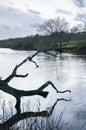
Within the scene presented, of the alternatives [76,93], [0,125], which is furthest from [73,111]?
[0,125]

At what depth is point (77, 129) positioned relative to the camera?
13375mm

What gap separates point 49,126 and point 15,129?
979 millimetres

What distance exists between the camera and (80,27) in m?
141

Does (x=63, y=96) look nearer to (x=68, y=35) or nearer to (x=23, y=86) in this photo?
(x=23, y=86)

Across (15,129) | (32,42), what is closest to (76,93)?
(15,129)

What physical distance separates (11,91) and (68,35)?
120 meters

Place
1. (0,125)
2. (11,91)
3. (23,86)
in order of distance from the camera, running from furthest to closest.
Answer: (23,86), (11,91), (0,125)

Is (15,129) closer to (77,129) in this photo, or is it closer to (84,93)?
(77,129)

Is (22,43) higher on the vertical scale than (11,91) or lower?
lower

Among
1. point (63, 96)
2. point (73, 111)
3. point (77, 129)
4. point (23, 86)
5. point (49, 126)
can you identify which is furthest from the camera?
point (23, 86)

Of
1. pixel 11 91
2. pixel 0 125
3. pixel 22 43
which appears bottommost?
pixel 22 43

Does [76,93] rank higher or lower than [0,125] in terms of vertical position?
lower

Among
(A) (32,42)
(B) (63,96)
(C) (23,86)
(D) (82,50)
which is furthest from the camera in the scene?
(A) (32,42)

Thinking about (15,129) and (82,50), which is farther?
(82,50)
